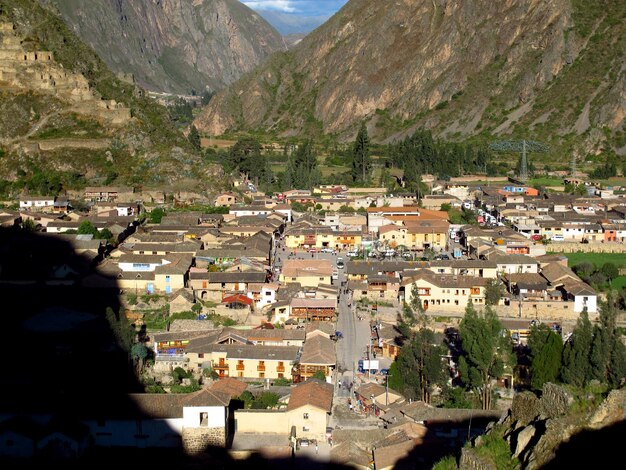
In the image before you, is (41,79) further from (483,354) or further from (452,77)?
(452,77)

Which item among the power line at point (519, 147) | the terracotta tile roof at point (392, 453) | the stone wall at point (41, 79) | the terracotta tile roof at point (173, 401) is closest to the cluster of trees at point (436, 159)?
the power line at point (519, 147)

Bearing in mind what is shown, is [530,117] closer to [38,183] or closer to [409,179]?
[409,179]

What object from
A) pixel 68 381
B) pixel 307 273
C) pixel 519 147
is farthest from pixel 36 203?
pixel 519 147

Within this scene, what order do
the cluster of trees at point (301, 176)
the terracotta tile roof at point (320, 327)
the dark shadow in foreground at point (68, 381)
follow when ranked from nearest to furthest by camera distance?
the dark shadow in foreground at point (68, 381), the terracotta tile roof at point (320, 327), the cluster of trees at point (301, 176)

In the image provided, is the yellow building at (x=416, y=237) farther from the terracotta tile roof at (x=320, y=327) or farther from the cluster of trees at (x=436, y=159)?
the cluster of trees at (x=436, y=159)

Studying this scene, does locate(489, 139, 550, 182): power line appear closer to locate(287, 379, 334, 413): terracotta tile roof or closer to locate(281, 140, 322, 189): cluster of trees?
locate(281, 140, 322, 189): cluster of trees

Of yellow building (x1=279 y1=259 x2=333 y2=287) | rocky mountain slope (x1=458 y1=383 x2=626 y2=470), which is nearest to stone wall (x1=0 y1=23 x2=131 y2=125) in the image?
yellow building (x1=279 y1=259 x2=333 y2=287)
